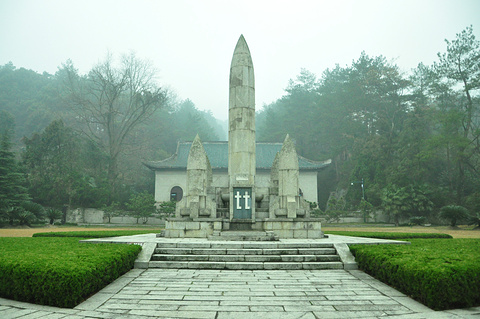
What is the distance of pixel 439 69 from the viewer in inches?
1318

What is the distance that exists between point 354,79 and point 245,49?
115 ft

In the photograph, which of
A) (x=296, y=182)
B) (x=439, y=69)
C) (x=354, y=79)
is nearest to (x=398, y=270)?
(x=296, y=182)

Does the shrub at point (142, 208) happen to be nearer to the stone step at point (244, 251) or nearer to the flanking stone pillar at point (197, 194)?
the flanking stone pillar at point (197, 194)

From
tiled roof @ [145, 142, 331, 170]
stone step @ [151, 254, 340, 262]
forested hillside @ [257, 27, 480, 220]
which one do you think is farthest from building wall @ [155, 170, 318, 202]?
stone step @ [151, 254, 340, 262]

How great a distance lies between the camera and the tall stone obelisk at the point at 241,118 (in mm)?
12406

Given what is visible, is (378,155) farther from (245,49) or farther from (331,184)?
(245,49)

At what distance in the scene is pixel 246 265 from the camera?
736 centimetres

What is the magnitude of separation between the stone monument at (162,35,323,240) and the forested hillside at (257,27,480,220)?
20.6 metres

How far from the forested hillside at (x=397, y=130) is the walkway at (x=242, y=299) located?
84.6 ft

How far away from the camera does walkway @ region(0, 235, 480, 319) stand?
4.43 metres

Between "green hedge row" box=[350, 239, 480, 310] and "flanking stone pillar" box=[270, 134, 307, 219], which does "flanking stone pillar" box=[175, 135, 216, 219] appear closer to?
"flanking stone pillar" box=[270, 134, 307, 219]

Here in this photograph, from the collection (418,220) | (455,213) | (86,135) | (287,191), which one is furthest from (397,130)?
(86,135)

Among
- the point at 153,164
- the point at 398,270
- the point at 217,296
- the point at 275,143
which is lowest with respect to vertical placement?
the point at 217,296

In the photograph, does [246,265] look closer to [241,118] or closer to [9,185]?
[241,118]
